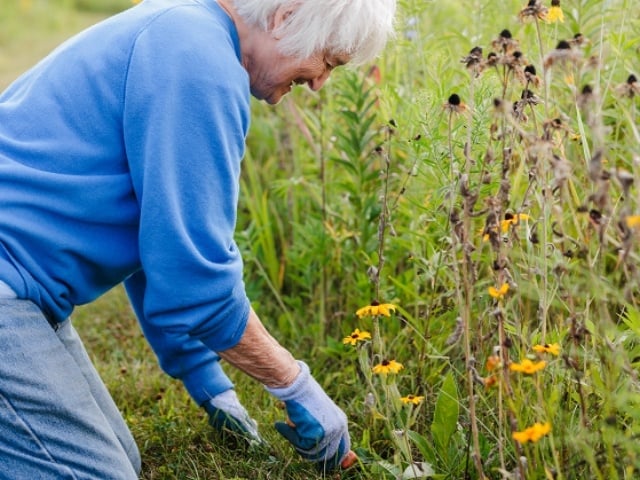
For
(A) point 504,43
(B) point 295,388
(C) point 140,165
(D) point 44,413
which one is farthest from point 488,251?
(D) point 44,413

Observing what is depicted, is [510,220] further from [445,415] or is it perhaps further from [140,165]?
[140,165]

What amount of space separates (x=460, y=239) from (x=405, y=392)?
80 centimetres

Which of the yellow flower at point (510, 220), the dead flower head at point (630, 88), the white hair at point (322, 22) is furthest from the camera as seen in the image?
the white hair at point (322, 22)

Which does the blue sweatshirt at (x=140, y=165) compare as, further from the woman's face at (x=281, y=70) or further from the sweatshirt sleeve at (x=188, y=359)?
the sweatshirt sleeve at (x=188, y=359)

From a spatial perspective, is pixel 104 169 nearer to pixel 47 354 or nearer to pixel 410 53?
pixel 47 354

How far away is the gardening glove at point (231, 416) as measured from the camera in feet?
7.63

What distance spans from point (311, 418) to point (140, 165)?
2.13 ft

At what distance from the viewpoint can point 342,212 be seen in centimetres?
294

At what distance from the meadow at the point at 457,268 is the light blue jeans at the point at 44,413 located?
1.21ft

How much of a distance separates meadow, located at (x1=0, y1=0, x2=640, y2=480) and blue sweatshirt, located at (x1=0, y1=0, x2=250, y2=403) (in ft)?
1.15

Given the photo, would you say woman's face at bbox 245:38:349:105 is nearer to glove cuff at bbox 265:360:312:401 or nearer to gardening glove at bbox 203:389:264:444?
glove cuff at bbox 265:360:312:401

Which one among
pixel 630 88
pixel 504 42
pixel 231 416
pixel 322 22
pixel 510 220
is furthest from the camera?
pixel 231 416

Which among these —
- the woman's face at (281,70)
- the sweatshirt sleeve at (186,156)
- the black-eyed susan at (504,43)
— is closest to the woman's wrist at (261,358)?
the sweatshirt sleeve at (186,156)

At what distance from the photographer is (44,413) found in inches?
71.1
